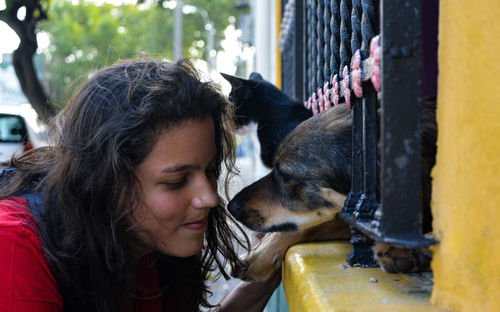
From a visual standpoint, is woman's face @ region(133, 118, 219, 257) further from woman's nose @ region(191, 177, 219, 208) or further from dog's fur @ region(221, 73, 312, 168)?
dog's fur @ region(221, 73, 312, 168)

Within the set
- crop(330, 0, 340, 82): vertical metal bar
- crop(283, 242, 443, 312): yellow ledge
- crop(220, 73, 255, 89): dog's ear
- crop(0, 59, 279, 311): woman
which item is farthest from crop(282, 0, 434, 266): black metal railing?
crop(220, 73, 255, 89): dog's ear

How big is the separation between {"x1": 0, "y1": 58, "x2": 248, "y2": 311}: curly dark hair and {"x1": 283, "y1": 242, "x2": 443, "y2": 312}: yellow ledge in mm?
692

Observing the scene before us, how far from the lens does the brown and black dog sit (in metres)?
2.13

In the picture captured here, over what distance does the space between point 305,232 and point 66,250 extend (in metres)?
1.01

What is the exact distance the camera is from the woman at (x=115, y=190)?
1874mm

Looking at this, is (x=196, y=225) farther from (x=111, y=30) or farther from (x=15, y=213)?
(x=111, y=30)

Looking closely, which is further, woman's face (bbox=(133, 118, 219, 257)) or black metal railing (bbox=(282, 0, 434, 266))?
woman's face (bbox=(133, 118, 219, 257))

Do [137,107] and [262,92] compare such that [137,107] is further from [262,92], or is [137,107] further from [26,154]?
[262,92]

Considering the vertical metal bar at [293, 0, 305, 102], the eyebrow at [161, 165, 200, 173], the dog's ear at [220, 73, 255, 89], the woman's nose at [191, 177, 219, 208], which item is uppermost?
the vertical metal bar at [293, 0, 305, 102]

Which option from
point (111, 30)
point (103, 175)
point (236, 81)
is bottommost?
point (103, 175)

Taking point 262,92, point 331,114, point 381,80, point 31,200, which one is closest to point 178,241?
point 31,200

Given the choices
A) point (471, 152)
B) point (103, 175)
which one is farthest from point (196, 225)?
point (471, 152)

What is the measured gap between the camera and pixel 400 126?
1.18m

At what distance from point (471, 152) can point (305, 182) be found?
1229 millimetres
